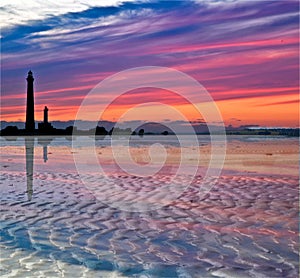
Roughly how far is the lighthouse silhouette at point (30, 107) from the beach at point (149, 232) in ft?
199

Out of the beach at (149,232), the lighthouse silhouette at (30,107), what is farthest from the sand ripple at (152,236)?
the lighthouse silhouette at (30,107)

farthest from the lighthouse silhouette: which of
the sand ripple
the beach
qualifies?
the sand ripple

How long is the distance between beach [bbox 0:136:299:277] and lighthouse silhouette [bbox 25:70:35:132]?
60619mm

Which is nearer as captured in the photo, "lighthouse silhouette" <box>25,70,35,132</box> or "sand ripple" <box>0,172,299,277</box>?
"sand ripple" <box>0,172,299,277</box>

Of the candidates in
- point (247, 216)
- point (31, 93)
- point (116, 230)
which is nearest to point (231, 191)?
point (247, 216)

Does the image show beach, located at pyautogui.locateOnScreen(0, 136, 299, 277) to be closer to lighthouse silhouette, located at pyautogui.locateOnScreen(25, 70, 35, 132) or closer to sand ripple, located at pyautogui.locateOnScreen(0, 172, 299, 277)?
sand ripple, located at pyautogui.locateOnScreen(0, 172, 299, 277)

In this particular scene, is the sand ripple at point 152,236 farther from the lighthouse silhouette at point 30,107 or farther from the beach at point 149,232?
the lighthouse silhouette at point 30,107

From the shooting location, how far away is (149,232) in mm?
6941

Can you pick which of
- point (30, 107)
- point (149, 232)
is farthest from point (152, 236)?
point (30, 107)

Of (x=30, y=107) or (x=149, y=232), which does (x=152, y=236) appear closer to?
(x=149, y=232)

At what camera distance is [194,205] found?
9.27 meters

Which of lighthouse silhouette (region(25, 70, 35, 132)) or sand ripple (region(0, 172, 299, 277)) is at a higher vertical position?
lighthouse silhouette (region(25, 70, 35, 132))

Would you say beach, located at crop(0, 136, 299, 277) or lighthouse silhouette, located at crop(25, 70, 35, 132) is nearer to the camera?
beach, located at crop(0, 136, 299, 277)

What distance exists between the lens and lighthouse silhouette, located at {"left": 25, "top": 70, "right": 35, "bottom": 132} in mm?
71062
